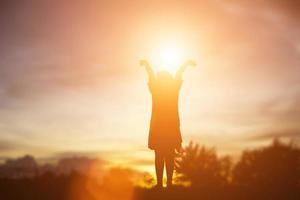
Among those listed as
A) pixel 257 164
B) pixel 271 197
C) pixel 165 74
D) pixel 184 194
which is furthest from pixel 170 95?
pixel 257 164

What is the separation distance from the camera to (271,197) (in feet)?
52.6

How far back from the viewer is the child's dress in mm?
17203

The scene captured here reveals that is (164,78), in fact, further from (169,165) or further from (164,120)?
(169,165)

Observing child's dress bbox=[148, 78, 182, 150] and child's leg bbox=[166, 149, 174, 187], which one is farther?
child's dress bbox=[148, 78, 182, 150]

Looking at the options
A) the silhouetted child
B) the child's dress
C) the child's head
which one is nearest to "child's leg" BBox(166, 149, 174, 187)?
the silhouetted child

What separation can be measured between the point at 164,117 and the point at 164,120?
0.35 ft

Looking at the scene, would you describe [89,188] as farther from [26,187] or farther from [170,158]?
[170,158]

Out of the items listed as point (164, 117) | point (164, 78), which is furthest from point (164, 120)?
Answer: point (164, 78)

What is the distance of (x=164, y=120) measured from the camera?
685 inches

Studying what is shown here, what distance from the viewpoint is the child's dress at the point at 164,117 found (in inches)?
677

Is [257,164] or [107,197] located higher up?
[257,164]

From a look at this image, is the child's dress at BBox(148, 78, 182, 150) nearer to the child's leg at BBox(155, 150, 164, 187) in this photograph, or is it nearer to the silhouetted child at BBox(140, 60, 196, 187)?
the silhouetted child at BBox(140, 60, 196, 187)

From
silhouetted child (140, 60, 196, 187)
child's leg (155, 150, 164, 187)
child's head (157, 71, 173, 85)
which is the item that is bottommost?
child's leg (155, 150, 164, 187)

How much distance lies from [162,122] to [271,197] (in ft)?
14.7
